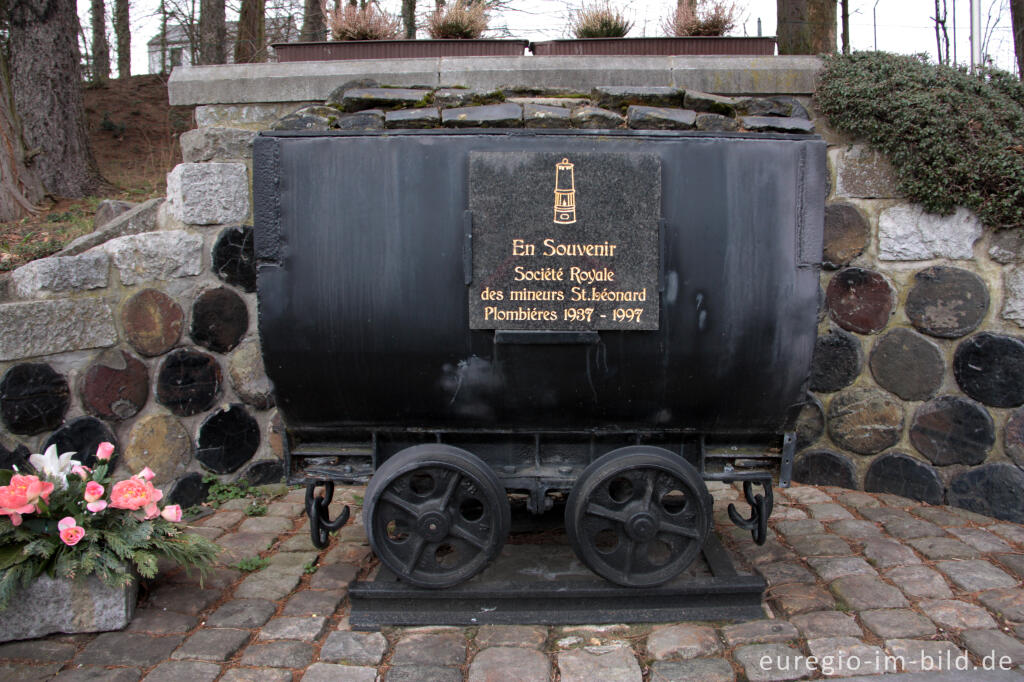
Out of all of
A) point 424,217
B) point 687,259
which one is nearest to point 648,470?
point 687,259

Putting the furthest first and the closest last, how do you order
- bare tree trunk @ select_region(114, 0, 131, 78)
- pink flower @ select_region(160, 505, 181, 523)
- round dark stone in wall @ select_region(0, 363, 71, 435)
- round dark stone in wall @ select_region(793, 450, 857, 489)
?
bare tree trunk @ select_region(114, 0, 131, 78)
round dark stone in wall @ select_region(793, 450, 857, 489)
round dark stone in wall @ select_region(0, 363, 71, 435)
pink flower @ select_region(160, 505, 181, 523)

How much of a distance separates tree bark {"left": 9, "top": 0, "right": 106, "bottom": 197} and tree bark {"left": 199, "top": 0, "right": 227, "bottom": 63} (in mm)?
4079

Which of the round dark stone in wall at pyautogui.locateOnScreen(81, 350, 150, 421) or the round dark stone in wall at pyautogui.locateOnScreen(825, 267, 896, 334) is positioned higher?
the round dark stone in wall at pyautogui.locateOnScreen(825, 267, 896, 334)

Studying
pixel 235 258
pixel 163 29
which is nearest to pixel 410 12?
pixel 163 29

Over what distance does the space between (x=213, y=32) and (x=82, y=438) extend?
829 centimetres

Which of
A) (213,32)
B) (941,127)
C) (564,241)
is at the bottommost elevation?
(564,241)

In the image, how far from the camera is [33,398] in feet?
12.7

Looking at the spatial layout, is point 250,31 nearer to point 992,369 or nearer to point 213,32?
point 213,32

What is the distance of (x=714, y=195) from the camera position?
9.32ft

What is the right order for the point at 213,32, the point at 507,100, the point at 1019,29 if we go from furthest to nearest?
the point at 213,32, the point at 1019,29, the point at 507,100

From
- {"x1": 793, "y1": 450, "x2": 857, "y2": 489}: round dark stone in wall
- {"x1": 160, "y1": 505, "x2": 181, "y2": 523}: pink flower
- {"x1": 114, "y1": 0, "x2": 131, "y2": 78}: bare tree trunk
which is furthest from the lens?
{"x1": 114, "y1": 0, "x2": 131, "y2": 78}: bare tree trunk

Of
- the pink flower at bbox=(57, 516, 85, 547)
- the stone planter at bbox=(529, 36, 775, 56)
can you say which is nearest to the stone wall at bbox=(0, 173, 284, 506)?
the pink flower at bbox=(57, 516, 85, 547)

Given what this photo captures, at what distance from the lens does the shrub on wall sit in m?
4.00

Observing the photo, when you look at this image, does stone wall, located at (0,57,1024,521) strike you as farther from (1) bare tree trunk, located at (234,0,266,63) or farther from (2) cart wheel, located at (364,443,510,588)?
(1) bare tree trunk, located at (234,0,266,63)
